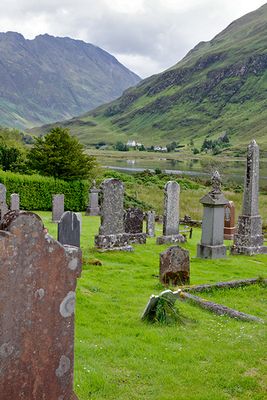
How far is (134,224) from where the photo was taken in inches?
815

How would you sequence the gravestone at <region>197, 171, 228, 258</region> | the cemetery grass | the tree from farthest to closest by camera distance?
1. the tree
2. the gravestone at <region>197, 171, 228, 258</region>
3. the cemetery grass

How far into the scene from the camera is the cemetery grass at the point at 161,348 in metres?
6.57

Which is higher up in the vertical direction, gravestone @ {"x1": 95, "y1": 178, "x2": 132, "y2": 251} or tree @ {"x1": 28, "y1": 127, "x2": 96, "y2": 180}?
tree @ {"x1": 28, "y1": 127, "x2": 96, "y2": 180}

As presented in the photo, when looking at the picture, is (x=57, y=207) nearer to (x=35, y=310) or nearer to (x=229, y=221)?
(x=229, y=221)

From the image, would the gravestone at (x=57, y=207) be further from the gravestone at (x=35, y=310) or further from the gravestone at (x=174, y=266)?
the gravestone at (x=35, y=310)

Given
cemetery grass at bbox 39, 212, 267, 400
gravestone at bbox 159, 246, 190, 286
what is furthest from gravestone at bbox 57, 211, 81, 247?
gravestone at bbox 159, 246, 190, 286

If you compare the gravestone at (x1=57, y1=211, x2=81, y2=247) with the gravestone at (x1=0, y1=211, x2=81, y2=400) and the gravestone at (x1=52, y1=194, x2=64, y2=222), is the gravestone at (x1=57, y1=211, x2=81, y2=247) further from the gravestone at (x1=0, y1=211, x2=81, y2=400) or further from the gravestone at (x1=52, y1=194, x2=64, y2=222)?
the gravestone at (x1=52, y1=194, x2=64, y2=222)

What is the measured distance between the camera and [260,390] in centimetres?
671

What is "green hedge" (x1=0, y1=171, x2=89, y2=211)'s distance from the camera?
3638cm

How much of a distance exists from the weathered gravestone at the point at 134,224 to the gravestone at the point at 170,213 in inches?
33.1

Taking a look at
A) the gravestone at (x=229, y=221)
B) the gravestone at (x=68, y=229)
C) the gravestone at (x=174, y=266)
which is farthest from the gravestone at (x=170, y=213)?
the gravestone at (x=174, y=266)

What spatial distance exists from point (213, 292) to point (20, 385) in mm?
8357

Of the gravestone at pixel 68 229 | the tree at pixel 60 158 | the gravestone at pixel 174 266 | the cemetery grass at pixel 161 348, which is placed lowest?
the cemetery grass at pixel 161 348

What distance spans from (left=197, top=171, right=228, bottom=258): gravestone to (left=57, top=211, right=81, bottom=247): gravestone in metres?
6.03
